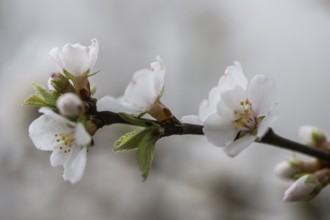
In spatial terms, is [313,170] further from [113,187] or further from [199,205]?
[113,187]

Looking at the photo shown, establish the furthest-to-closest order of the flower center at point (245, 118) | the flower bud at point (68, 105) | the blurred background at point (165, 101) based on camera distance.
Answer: the blurred background at point (165, 101) → the flower center at point (245, 118) → the flower bud at point (68, 105)

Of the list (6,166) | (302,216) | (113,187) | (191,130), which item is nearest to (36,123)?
(191,130)

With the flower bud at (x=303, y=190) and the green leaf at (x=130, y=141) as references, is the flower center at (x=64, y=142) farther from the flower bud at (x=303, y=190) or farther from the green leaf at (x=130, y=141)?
the flower bud at (x=303, y=190)

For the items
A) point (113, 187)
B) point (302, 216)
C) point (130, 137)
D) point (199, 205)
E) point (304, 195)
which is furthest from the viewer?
point (113, 187)

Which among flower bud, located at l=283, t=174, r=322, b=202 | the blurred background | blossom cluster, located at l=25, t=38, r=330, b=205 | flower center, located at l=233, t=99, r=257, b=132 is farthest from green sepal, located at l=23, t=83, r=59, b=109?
the blurred background

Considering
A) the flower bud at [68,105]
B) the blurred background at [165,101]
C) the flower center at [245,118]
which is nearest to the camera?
the flower bud at [68,105]

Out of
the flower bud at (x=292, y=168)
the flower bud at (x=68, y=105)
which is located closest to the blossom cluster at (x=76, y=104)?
the flower bud at (x=68, y=105)
